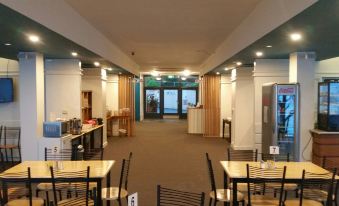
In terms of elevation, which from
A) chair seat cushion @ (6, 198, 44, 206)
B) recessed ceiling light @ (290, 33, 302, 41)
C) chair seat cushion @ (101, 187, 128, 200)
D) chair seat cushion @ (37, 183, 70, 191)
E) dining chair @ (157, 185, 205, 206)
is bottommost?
chair seat cushion @ (101, 187, 128, 200)

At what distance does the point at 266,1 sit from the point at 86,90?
7.28m

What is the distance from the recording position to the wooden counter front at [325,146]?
653cm

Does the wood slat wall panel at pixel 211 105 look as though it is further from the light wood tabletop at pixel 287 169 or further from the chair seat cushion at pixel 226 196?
the chair seat cushion at pixel 226 196

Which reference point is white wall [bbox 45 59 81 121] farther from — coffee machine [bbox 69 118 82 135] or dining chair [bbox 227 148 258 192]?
dining chair [bbox 227 148 258 192]

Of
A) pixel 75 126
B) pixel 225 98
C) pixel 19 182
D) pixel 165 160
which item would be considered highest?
pixel 225 98

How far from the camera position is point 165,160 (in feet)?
27.6

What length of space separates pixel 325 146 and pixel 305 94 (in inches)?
43.7

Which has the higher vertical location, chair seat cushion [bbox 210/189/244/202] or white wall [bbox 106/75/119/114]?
white wall [bbox 106/75/119/114]

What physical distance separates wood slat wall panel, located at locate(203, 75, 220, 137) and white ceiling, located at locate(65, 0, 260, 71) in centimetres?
455

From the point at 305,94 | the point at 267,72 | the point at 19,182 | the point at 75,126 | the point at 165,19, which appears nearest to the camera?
the point at 19,182

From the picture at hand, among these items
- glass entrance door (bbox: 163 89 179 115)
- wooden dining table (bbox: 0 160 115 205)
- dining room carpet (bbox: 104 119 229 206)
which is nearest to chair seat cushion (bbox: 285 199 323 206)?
dining room carpet (bbox: 104 119 229 206)

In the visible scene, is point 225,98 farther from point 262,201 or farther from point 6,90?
point 262,201

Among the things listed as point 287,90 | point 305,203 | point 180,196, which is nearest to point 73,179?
point 180,196

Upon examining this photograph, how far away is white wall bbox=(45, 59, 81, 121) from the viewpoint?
8062mm
